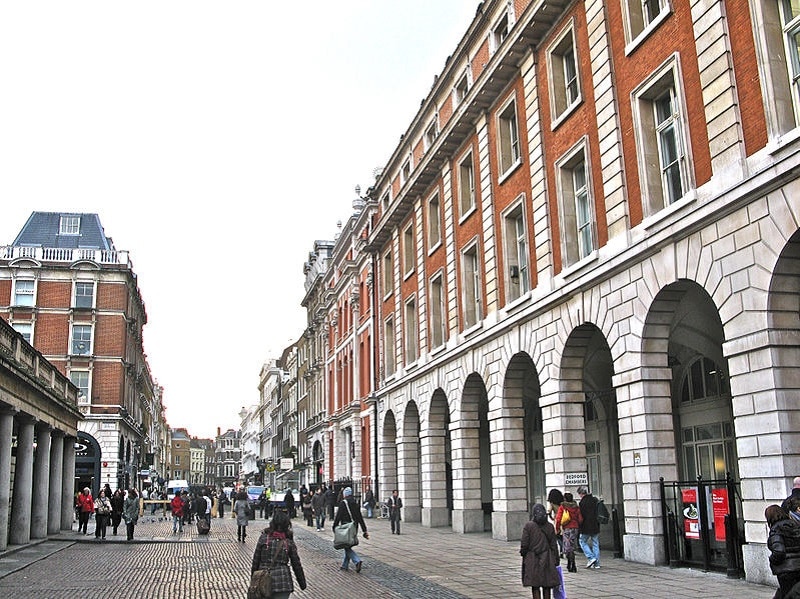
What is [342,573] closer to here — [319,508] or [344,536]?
[344,536]

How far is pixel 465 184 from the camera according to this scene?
2906 cm

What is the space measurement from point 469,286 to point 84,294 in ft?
107

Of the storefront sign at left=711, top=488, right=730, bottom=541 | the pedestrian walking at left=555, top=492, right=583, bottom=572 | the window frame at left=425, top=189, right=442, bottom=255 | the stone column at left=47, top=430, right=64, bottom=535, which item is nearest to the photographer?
the storefront sign at left=711, top=488, right=730, bottom=541

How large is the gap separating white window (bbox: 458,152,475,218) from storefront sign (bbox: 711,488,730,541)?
15.1 m

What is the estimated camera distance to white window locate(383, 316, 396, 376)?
39469 millimetres

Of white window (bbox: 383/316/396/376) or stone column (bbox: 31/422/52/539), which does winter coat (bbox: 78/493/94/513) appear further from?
white window (bbox: 383/316/396/376)

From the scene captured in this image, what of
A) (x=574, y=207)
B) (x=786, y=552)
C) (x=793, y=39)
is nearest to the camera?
(x=786, y=552)

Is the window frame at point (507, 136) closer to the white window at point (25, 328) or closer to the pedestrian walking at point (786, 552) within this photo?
the pedestrian walking at point (786, 552)

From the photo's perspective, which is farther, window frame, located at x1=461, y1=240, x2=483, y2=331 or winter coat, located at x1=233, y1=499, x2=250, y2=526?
window frame, located at x1=461, y1=240, x2=483, y2=331

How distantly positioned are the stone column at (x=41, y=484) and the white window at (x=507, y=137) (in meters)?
16.6

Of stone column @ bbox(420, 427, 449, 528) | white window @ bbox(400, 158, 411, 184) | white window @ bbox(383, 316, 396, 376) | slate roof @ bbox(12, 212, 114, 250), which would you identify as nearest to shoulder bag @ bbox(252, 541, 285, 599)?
stone column @ bbox(420, 427, 449, 528)

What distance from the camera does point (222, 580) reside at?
16922mm

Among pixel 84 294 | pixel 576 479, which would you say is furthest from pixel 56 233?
pixel 576 479

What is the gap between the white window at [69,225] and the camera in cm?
5803
